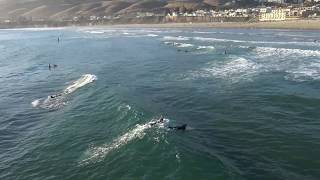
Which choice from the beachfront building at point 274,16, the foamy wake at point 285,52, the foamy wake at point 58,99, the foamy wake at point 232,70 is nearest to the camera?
the foamy wake at point 58,99

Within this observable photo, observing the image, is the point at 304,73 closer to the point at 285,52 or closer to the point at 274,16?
the point at 285,52

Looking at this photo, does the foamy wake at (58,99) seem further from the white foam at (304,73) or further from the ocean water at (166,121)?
the white foam at (304,73)

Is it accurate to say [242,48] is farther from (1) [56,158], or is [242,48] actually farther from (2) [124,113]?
(1) [56,158]

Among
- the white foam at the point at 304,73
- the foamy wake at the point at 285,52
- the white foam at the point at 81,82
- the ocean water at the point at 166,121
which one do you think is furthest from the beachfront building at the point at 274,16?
the white foam at the point at 81,82

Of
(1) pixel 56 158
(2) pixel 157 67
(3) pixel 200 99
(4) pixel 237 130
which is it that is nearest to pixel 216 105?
(3) pixel 200 99

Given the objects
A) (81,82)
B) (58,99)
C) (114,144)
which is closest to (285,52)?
(81,82)

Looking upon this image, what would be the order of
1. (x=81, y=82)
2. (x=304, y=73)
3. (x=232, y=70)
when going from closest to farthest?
(x=304, y=73), (x=81, y=82), (x=232, y=70)

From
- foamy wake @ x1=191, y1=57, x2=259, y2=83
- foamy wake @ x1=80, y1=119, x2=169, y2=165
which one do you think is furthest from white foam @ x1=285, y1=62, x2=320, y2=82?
foamy wake @ x1=80, y1=119, x2=169, y2=165
